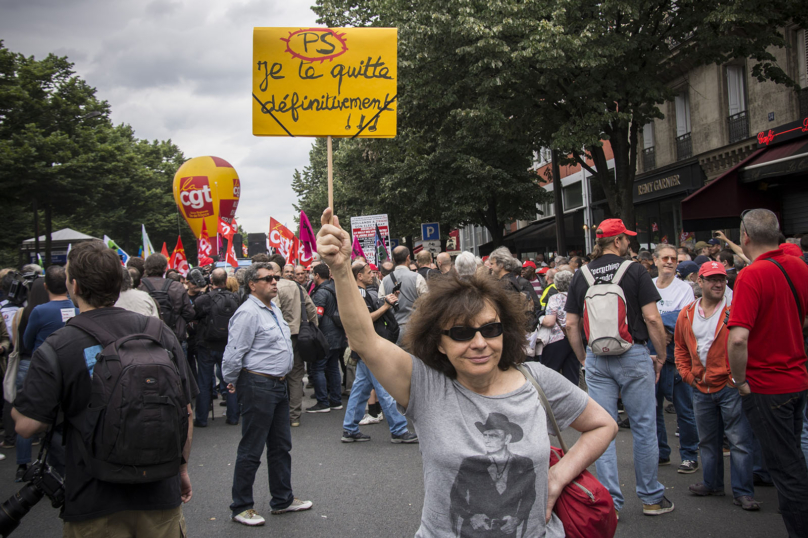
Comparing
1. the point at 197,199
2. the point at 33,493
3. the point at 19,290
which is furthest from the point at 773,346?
the point at 197,199

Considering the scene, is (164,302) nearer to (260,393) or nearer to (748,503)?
(260,393)

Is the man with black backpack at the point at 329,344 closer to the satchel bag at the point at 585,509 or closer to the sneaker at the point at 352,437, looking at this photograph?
the sneaker at the point at 352,437

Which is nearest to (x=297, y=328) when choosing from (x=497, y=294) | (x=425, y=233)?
(x=497, y=294)

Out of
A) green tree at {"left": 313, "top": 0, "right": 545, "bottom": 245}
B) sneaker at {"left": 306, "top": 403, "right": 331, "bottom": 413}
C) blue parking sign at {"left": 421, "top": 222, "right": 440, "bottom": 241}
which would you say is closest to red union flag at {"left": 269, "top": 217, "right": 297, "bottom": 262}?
green tree at {"left": 313, "top": 0, "right": 545, "bottom": 245}

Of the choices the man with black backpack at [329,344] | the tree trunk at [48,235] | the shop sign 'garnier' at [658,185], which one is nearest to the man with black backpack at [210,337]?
the man with black backpack at [329,344]

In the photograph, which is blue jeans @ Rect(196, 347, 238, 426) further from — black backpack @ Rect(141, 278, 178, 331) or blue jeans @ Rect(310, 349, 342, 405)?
blue jeans @ Rect(310, 349, 342, 405)

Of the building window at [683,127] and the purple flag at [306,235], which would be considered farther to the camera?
the building window at [683,127]

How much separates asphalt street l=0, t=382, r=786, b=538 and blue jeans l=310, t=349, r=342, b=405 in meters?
1.87

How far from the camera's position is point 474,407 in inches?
87.2

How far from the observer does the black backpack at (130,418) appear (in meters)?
2.58

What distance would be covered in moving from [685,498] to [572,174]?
27.7m

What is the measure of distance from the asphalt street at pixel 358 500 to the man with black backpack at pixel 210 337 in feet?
3.29

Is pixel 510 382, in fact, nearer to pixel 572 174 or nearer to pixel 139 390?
pixel 139 390

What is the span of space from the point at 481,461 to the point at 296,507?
336cm
